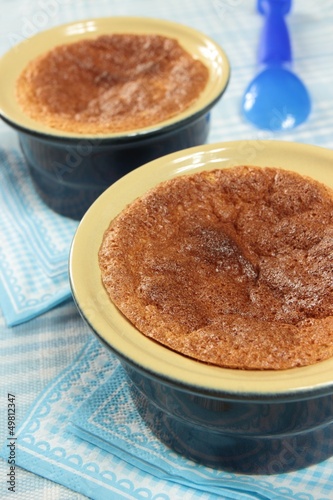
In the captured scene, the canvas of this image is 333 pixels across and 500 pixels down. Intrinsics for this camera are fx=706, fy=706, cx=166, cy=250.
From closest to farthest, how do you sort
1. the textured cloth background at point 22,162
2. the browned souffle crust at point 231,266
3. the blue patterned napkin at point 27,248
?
1. the browned souffle crust at point 231,266
2. the textured cloth background at point 22,162
3. the blue patterned napkin at point 27,248

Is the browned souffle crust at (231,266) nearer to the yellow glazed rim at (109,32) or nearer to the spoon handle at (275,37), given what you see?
the yellow glazed rim at (109,32)

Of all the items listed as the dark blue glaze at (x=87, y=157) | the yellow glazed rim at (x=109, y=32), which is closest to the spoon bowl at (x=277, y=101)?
the yellow glazed rim at (x=109, y=32)

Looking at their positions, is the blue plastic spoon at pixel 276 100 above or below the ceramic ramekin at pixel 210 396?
below

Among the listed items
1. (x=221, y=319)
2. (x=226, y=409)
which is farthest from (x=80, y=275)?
(x=226, y=409)

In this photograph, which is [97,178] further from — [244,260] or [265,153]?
[244,260]

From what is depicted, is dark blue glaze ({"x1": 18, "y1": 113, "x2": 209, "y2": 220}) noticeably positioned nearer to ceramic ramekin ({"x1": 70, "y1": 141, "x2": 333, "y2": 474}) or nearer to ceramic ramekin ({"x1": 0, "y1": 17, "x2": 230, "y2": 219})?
ceramic ramekin ({"x1": 0, "y1": 17, "x2": 230, "y2": 219})

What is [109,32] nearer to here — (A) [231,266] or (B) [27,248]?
(B) [27,248]

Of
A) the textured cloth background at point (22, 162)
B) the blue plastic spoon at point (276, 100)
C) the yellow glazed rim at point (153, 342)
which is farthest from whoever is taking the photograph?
the blue plastic spoon at point (276, 100)
